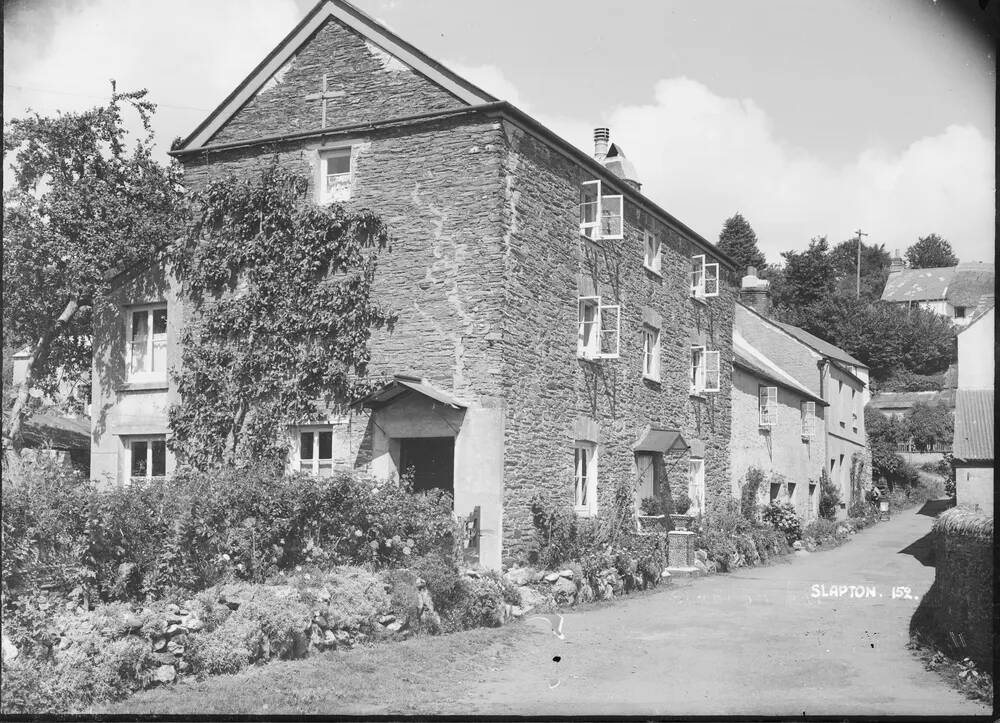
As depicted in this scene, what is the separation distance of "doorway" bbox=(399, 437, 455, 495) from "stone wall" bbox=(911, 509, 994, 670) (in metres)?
7.98

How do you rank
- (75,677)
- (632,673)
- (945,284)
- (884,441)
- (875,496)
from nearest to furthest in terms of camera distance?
1. (75,677)
2. (632,673)
3. (945,284)
4. (884,441)
5. (875,496)

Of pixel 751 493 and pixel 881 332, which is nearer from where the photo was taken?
pixel 751 493

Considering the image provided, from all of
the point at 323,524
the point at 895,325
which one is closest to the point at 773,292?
the point at 895,325

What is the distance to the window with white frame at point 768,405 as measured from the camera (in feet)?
99.9

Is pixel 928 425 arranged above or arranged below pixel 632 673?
above

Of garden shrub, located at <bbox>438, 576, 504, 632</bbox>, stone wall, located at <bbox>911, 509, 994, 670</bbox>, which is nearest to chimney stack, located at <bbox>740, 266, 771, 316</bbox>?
garden shrub, located at <bbox>438, 576, 504, 632</bbox>

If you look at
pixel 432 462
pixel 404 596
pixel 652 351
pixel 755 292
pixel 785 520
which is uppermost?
pixel 755 292

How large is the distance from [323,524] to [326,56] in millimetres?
9081

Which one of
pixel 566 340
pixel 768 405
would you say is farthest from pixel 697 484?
pixel 566 340

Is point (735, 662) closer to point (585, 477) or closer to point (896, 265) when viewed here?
point (585, 477)

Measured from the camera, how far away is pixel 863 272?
28156 millimetres

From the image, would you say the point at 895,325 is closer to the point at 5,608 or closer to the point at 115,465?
the point at 115,465

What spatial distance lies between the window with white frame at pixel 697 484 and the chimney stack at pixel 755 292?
46.5 ft

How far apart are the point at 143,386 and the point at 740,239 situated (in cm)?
2368
